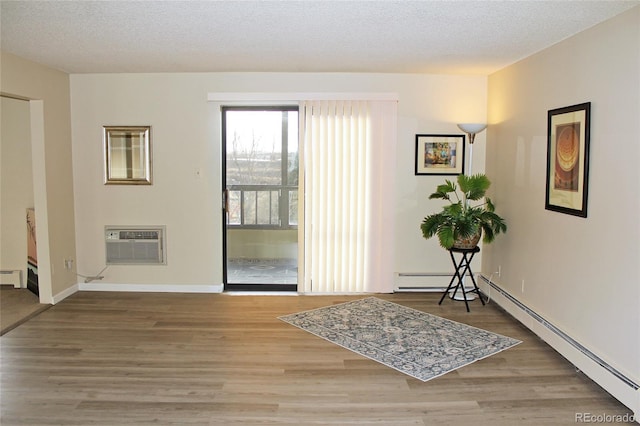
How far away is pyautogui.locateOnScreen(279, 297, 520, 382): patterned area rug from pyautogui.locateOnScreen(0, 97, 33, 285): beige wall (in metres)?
3.42

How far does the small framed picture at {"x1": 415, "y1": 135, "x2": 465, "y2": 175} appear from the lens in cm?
570

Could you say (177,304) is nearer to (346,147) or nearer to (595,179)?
(346,147)

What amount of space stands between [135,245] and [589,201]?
15.0 ft

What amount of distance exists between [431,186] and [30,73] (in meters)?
4.23

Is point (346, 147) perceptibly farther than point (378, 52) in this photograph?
Yes

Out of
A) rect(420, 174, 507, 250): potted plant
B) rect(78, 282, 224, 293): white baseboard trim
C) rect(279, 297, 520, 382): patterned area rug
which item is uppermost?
rect(420, 174, 507, 250): potted plant

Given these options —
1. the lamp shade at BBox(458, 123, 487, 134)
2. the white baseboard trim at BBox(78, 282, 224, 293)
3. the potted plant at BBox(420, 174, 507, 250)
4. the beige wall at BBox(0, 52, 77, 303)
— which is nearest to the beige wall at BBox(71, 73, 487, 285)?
the white baseboard trim at BBox(78, 282, 224, 293)

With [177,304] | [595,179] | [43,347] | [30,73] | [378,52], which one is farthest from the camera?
[177,304]

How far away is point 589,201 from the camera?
358cm

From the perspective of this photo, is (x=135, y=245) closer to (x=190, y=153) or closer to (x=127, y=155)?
(x=127, y=155)

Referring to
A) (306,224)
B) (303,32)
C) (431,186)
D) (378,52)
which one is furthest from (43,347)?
(431,186)

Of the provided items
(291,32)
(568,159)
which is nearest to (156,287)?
(291,32)

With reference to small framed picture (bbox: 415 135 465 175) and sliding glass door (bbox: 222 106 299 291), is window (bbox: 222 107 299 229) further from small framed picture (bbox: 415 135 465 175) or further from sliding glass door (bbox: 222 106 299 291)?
small framed picture (bbox: 415 135 465 175)

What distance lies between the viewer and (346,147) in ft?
18.4
